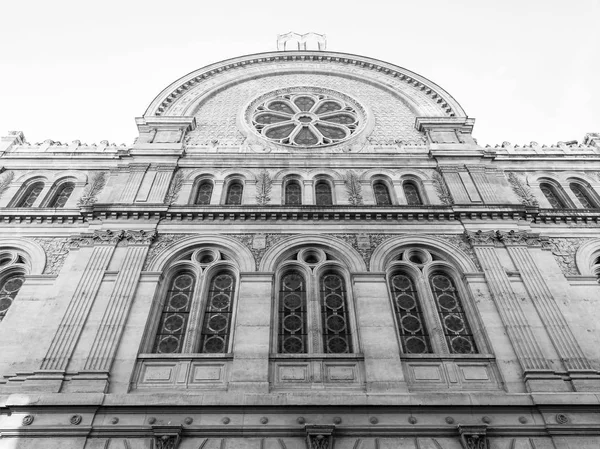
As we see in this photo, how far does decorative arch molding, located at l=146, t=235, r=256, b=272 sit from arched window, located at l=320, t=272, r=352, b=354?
222cm

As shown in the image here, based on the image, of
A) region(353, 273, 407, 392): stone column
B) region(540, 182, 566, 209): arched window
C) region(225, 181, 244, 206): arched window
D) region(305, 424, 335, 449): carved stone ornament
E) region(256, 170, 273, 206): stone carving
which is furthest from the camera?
region(540, 182, 566, 209): arched window

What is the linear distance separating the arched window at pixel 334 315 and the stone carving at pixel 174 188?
592 centimetres

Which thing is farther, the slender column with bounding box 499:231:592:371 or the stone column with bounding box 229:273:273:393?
the slender column with bounding box 499:231:592:371

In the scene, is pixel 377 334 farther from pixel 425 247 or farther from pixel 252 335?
pixel 425 247

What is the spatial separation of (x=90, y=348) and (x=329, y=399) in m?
5.87

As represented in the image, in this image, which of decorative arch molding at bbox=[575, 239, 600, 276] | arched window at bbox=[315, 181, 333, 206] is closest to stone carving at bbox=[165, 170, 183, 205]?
arched window at bbox=[315, 181, 333, 206]

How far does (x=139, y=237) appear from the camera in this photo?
1470cm

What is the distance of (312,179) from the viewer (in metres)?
17.6

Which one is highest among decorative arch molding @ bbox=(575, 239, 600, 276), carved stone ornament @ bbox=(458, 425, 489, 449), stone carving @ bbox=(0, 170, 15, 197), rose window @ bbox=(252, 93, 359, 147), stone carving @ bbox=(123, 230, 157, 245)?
rose window @ bbox=(252, 93, 359, 147)

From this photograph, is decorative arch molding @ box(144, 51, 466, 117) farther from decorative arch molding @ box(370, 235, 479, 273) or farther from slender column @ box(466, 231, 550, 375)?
decorative arch molding @ box(370, 235, 479, 273)

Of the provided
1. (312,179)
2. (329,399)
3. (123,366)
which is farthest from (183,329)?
(312,179)

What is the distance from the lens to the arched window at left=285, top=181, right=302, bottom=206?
1690 centimetres

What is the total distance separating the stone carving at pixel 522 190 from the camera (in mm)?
16906

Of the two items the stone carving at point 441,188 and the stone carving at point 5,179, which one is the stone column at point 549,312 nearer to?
the stone carving at point 441,188
